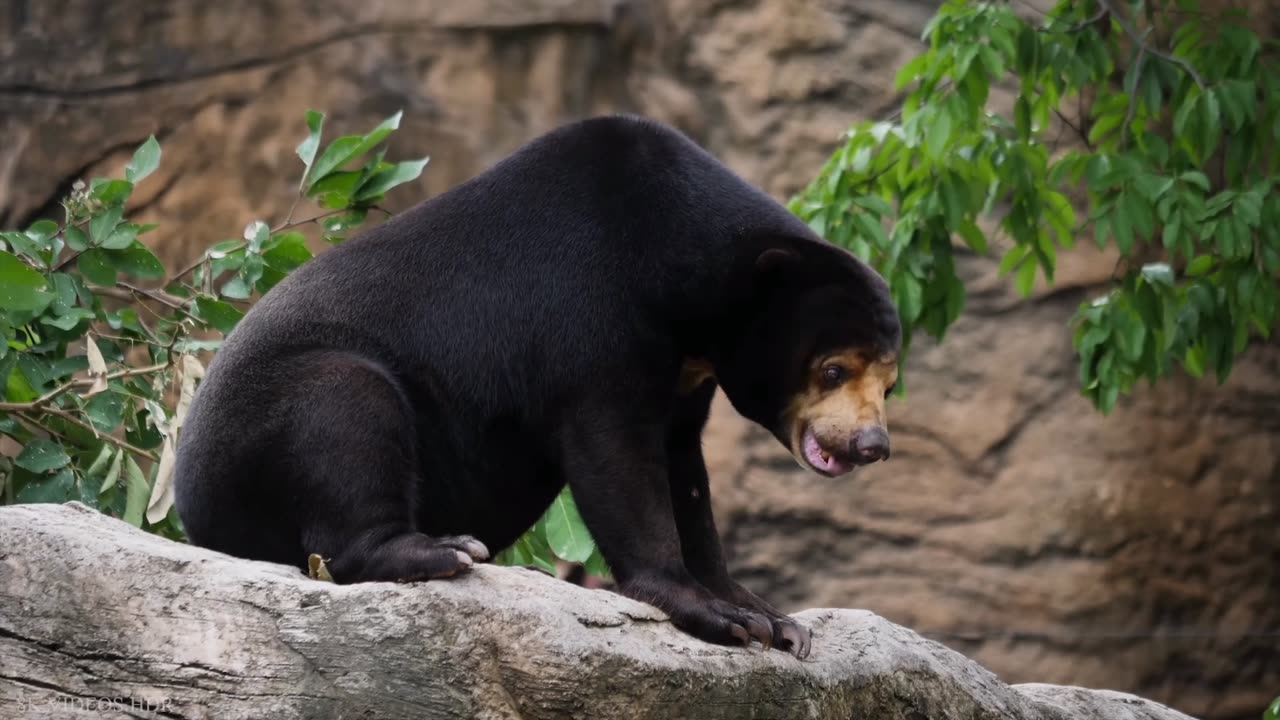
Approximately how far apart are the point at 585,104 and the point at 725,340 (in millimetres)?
5416

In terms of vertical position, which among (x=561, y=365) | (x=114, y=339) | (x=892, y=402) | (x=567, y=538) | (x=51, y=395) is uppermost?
(x=561, y=365)

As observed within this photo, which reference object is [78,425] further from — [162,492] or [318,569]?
[318,569]

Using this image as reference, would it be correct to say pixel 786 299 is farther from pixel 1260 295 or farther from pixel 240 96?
pixel 240 96

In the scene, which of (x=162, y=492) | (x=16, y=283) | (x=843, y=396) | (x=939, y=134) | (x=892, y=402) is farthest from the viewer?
(x=892, y=402)

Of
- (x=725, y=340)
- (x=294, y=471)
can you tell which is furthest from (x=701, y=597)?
(x=294, y=471)

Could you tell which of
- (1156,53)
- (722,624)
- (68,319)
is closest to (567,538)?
(722,624)

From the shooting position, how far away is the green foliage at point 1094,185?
5016 mm

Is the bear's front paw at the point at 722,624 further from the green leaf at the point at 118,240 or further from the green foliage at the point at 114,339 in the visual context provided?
the green leaf at the point at 118,240

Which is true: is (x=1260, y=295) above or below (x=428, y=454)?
below

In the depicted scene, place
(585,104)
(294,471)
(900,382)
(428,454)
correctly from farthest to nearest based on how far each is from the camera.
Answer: (585,104) < (900,382) < (428,454) < (294,471)

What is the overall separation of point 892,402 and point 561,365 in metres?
4.92

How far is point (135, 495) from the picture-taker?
446 cm

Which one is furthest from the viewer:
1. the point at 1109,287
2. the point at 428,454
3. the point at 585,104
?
the point at 585,104

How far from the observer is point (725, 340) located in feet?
11.9
